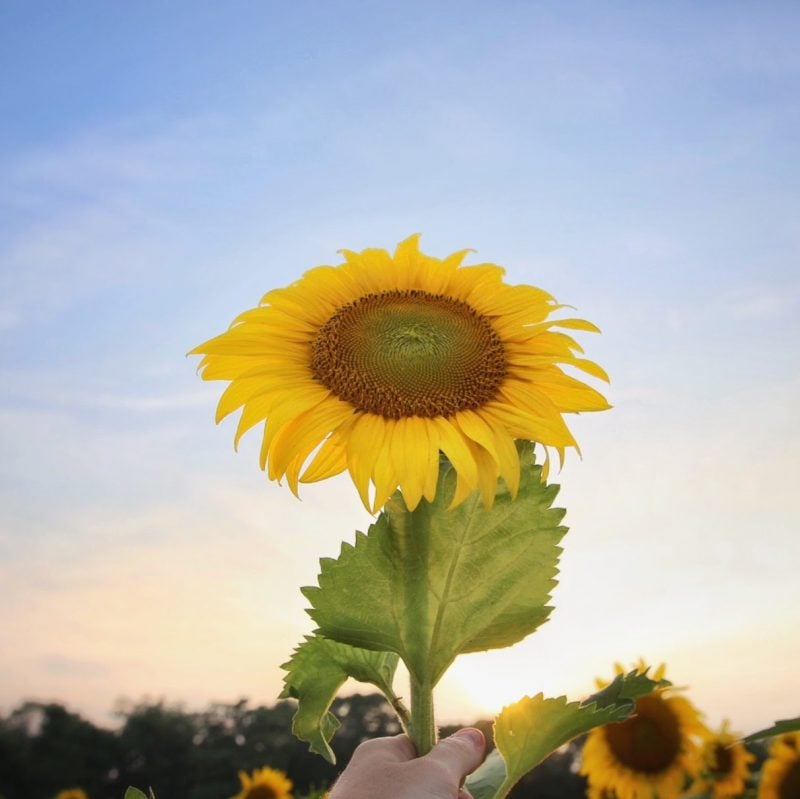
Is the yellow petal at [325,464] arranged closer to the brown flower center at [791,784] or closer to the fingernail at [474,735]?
the fingernail at [474,735]

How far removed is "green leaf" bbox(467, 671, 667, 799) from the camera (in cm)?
236

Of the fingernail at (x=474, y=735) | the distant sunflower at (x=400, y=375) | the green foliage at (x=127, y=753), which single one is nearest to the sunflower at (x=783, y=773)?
the fingernail at (x=474, y=735)

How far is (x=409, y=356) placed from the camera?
2.32 m

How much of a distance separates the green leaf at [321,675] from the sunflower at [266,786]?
7.88 meters

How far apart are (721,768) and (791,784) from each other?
1047 millimetres

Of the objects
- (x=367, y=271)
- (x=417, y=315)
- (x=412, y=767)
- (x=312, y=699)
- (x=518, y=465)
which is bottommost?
(x=412, y=767)

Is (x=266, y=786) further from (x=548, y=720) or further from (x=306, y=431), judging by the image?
(x=306, y=431)

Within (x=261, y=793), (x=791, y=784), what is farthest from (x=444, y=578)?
(x=261, y=793)

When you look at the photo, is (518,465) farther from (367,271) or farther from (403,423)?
(367,271)

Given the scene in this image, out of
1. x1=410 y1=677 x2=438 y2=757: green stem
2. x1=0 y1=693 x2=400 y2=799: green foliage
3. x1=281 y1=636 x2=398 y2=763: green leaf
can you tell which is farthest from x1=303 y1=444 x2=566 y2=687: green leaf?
x1=0 y1=693 x2=400 y2=799: green foliage

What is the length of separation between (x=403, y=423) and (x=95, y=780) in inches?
916

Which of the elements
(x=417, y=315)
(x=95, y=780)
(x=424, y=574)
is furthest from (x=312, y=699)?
(x=95, y=780)

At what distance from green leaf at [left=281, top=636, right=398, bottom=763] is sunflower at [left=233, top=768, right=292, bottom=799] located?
788 cm

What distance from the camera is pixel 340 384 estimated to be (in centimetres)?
227
